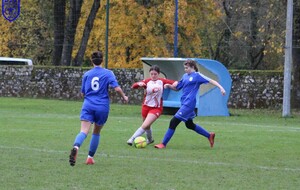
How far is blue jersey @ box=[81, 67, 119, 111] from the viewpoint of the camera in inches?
500

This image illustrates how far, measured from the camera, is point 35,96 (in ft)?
134

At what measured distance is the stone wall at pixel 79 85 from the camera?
32125mm

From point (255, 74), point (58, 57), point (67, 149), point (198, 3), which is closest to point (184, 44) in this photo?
point (198, 3)

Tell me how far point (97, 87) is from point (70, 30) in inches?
1196

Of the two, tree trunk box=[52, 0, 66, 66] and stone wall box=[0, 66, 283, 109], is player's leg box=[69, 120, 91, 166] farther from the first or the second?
tree trunk box=[52, 0, 66, 66]

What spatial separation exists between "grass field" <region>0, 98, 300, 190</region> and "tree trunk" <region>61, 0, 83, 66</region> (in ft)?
66.7

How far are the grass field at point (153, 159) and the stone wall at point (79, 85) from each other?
9389 mm

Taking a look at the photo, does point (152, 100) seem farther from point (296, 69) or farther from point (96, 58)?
point (296, 69)

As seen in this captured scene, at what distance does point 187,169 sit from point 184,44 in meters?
33.9

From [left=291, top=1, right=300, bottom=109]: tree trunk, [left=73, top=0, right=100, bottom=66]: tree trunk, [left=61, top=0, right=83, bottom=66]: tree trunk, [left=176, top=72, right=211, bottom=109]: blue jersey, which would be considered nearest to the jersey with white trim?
[left=176, top=72, right=211, bottom=109]: blue jersey

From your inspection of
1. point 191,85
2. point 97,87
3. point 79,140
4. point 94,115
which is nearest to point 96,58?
point 97,87

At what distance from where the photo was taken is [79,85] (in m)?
38.8

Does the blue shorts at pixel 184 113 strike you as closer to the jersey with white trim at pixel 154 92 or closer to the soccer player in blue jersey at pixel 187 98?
the soccer player in blue jersey at pixel 187 98

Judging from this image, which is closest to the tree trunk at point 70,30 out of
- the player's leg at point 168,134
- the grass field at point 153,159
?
the grass field at point 153,159
